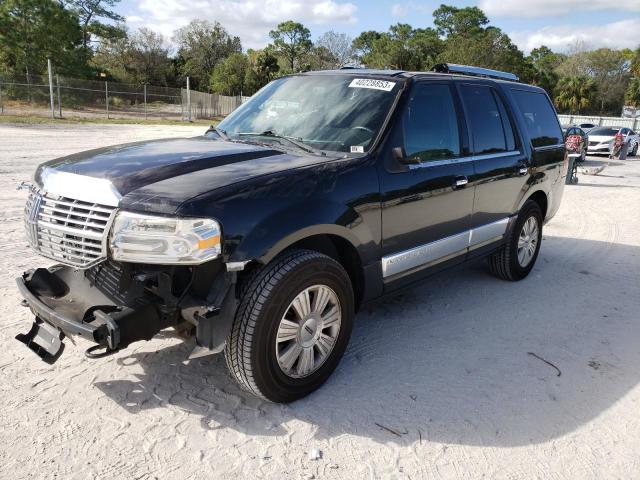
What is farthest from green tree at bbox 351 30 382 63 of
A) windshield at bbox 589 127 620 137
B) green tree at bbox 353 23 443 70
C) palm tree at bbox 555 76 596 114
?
windshield at bbox 589 127 620 137

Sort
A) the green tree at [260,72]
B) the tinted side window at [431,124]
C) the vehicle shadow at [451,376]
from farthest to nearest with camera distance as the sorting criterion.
Answer: the green tree at [260,72]
the tinted side window at [431,124]
the vehicle shadow at [451,376]

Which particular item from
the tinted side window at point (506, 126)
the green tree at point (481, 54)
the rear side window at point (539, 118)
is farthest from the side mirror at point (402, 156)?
the green tree at point (481, 54)

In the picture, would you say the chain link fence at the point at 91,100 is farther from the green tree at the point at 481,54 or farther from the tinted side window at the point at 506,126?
the tinted side window at the point at 506,126

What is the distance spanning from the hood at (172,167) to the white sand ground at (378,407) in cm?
125

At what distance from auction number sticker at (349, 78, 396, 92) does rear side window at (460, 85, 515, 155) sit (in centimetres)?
87

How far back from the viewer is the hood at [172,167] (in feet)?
8.98

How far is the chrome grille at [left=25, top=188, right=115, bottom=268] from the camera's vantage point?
8.97 ft

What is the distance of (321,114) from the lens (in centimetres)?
391

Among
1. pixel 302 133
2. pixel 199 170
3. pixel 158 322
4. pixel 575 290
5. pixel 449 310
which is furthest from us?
pixel 575 290

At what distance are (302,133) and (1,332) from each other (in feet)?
8.65

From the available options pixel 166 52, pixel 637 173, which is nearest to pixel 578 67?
pixel 166 52

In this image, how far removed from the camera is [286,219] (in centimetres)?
291

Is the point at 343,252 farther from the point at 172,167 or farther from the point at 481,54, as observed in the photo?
the point at 481,54

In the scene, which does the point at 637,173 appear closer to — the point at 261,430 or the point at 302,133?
the point at 302,133
